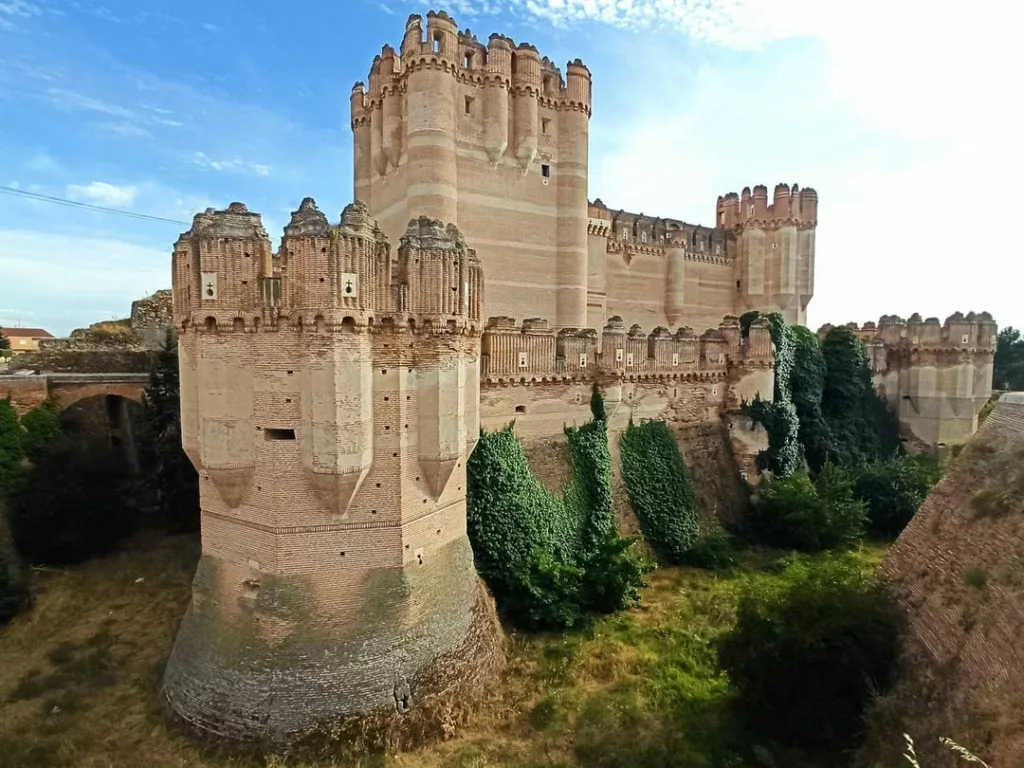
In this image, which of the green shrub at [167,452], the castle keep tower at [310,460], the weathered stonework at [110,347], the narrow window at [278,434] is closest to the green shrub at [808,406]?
the castle keep tower at [310,460]

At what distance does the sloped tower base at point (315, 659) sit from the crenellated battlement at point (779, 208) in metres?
30.8

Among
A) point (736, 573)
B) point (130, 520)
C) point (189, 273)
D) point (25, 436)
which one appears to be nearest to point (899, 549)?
point (736, 573)

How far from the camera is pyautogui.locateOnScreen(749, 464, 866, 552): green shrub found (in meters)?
20.2

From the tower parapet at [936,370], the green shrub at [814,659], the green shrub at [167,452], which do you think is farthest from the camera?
the tower parapet at [936,370]

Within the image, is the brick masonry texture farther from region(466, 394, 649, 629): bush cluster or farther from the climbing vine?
the climbing vine

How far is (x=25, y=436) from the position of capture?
18.4 metres

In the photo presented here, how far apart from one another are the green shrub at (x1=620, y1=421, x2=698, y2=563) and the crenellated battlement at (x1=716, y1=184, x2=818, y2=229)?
20132mm

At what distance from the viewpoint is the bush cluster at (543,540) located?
14469 millimetres

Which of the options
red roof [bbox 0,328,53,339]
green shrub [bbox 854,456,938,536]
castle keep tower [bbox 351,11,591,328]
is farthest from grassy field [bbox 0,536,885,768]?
red roof [bbox 0,328,53,339]

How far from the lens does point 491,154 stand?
2292 centimetres

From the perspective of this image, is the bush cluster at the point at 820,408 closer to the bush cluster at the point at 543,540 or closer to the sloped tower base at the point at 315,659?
the bush cluster at the point at 543,540

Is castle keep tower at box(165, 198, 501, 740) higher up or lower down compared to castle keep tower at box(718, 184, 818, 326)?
lower down

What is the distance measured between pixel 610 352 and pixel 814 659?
33.1ft

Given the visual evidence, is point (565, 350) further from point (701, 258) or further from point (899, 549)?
point (701, 258)
